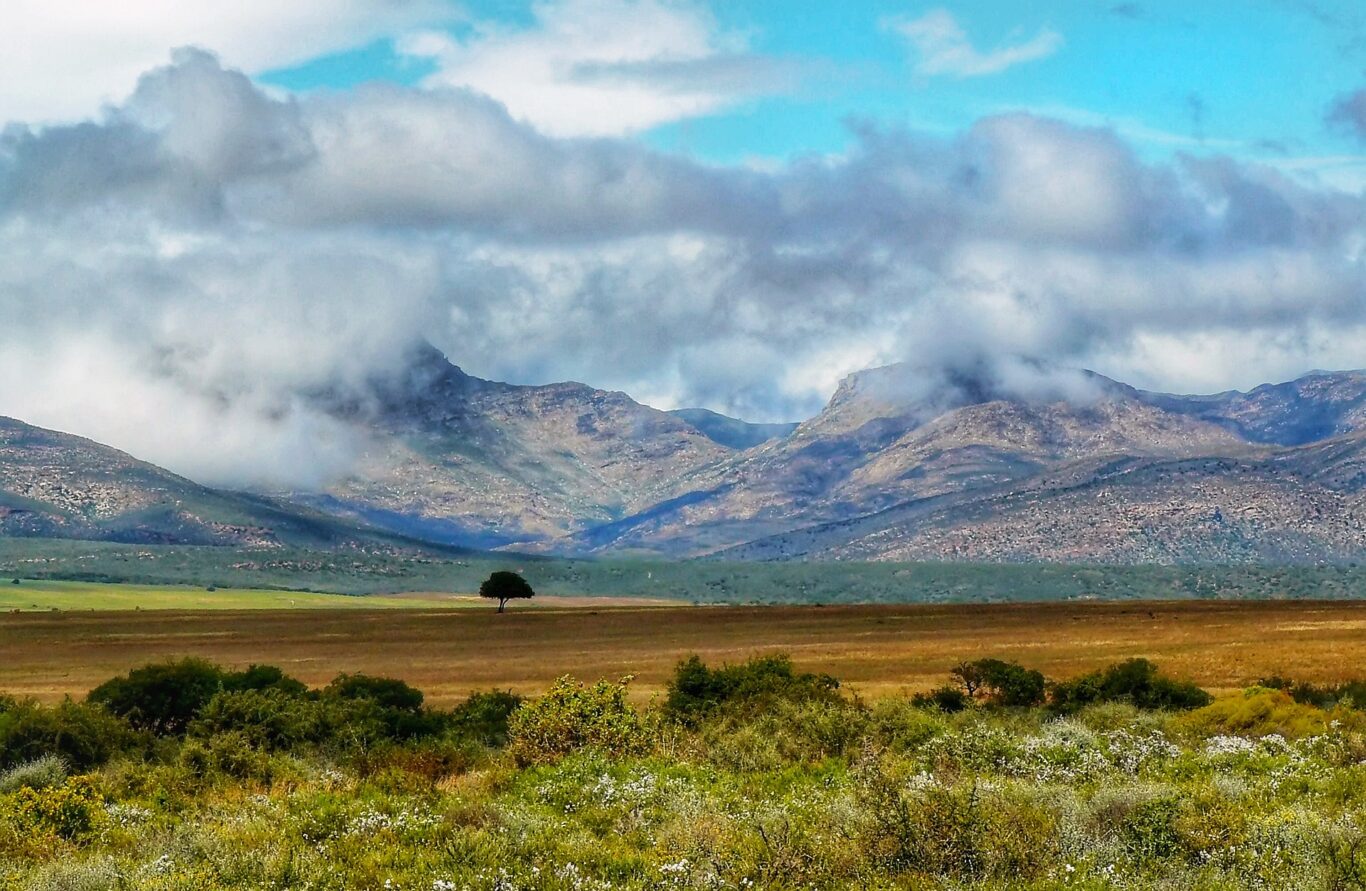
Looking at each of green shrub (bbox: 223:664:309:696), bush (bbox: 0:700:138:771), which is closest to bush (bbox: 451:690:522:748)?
green shrub (bbox: 223:664:309:696)

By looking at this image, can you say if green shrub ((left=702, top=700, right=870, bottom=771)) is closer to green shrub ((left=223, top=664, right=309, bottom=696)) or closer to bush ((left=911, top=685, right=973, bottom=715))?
bush ((left=911, top=685, right=973, bottom=715))

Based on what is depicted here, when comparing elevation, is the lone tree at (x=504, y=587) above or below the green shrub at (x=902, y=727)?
below

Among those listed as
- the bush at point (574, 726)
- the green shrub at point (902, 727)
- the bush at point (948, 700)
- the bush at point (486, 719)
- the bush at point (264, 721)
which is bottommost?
the bush at point (486, 719)

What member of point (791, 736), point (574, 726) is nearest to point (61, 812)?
point (574, 726)

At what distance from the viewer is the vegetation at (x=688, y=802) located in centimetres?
1634

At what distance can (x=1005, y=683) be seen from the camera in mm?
55281

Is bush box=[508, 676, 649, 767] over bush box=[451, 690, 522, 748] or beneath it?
over

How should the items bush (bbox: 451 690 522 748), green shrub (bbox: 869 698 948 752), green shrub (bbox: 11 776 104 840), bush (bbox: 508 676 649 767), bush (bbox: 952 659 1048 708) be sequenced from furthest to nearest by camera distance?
1. bush (bbox: 952 659 1048 708)
2. bush (bbox: 451 690 522 748)
3. bush (bbox: 508 676 649 767)
4. green shrub (bbox: 869 698 948 752)
5. green shrub (bbox: 11 776 104 840)

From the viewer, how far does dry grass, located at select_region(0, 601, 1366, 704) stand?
79.6m

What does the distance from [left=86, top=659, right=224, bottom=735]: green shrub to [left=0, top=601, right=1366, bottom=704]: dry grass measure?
22053mm

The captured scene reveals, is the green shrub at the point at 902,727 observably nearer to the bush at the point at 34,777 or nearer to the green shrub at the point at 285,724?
the green shrub at the point at 285,724

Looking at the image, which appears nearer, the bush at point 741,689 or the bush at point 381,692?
the bush at point 741,689

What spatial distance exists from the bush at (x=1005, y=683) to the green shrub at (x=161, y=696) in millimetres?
27052

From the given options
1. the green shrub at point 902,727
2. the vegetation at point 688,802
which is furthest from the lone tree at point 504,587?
the green shrub at point 902,727
